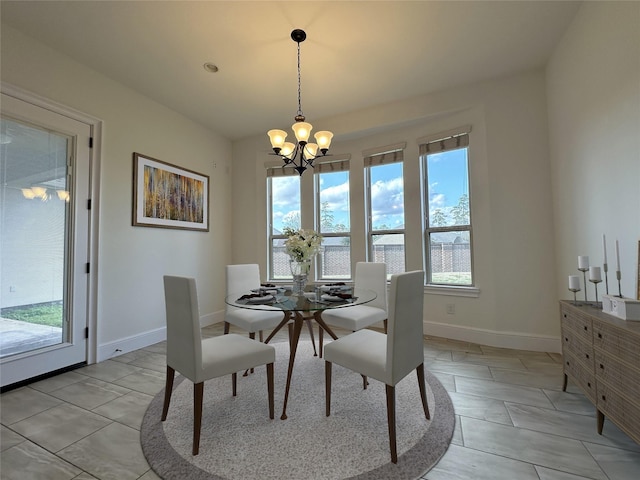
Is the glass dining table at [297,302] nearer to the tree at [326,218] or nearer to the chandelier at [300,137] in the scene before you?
the chandelier at [300,137]

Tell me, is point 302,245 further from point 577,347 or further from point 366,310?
point 577,347

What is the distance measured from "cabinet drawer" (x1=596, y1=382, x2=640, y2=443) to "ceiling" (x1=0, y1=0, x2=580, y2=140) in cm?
276

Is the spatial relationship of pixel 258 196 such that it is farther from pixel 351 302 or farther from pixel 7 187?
pixel 351 302

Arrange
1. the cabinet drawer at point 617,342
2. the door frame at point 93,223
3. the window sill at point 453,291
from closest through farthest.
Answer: the cabinet drawer at point 617,342 < the door frame at point 93,223 < the window sill at point 453,291

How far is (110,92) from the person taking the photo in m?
3.07

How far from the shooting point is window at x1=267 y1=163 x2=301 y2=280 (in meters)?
4.53

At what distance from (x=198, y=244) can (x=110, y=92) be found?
205 centimetres

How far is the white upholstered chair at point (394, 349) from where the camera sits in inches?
61.0

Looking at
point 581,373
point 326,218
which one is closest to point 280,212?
point 326,218

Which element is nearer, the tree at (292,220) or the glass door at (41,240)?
the glass door at (41,240)

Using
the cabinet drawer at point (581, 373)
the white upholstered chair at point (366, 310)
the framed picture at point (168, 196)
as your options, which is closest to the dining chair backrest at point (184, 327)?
the white upholstered chair at point (366, 310)

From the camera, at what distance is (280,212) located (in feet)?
15.1

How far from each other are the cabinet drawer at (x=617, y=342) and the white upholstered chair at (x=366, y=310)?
1.43m

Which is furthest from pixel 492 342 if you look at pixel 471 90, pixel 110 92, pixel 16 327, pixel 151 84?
pixel 110 92
